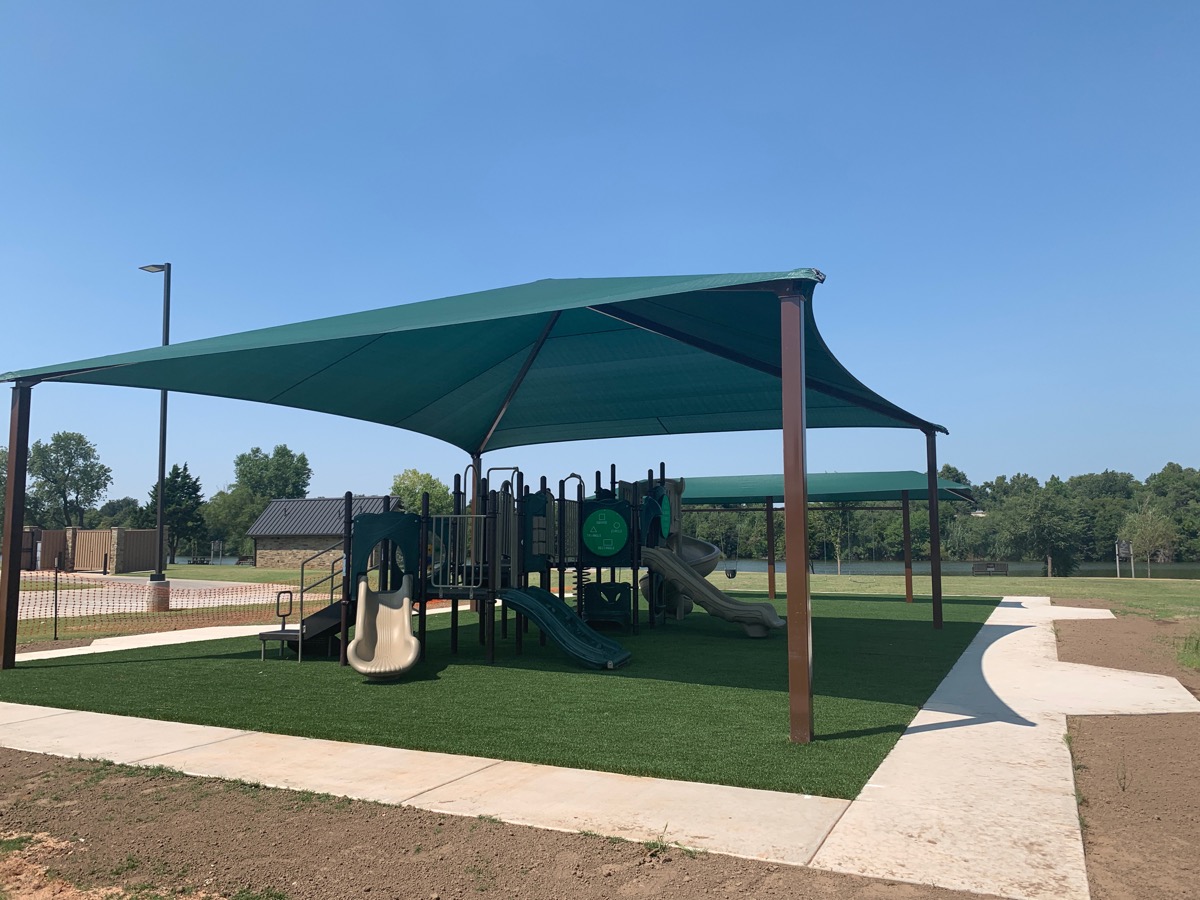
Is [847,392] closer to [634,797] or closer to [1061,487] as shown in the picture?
[634,797]

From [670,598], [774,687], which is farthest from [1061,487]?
[774,687]

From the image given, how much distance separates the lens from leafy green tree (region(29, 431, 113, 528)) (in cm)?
11750

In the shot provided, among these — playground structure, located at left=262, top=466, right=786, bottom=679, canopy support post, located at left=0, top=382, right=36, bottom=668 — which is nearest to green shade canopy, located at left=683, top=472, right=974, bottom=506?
playground structure, located at left=262, top=466, right=786, bottom=679

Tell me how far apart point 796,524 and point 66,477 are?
137m

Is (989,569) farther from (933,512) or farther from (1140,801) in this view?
(1140,801)

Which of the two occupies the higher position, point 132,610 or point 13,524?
point 13,524

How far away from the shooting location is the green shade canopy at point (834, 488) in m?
25.3

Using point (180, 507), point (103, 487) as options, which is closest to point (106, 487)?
point (103, 487)

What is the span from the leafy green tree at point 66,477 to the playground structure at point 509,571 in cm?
12470

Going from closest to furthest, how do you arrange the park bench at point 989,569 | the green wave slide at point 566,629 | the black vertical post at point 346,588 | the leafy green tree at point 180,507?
the green wave slide at point 566,629 < the black vertical post at point 346,588 < the park bench at point 989,569 < the leafy green tree at point 180,507

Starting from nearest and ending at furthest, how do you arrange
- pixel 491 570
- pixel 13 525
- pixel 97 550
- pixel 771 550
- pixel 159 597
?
pixel 13 525, pixel 491 570, pixel 159 597, pixel 771 550, pixel 97 550

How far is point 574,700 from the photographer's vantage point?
9.18m

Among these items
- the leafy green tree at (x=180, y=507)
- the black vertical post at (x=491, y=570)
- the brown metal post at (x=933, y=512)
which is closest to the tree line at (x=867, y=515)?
the leafy green tree at (x=180, y=507)

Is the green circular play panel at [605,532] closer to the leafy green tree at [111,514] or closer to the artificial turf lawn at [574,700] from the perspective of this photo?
the artificial turf lawn at [574,700]
